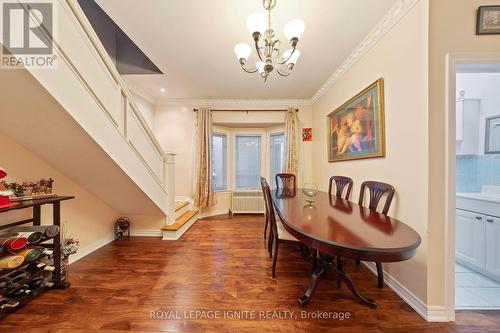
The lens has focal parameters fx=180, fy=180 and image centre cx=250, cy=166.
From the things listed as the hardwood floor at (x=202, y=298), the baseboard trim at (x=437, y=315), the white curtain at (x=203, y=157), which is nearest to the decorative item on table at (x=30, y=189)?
the hardwood floor at (x=202, y=298)

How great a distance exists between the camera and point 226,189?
439 centimetres

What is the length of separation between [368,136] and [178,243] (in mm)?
2853

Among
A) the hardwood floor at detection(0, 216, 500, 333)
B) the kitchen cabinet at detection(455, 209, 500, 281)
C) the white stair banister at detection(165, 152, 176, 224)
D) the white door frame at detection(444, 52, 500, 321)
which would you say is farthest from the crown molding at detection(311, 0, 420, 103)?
the white stair banister at detection(165, 152, 176, 224)

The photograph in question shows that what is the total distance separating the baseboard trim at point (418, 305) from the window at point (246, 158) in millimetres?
3164

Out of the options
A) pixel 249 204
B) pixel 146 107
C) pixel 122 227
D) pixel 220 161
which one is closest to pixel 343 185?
pixel 249 204

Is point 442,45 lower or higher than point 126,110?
higher

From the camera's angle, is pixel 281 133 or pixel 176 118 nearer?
pixel 176 118

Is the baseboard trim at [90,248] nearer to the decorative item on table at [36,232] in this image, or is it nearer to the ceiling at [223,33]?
the decorative item on table at [36,232]

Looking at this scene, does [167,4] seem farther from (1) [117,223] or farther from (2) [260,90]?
(1) [117,223]

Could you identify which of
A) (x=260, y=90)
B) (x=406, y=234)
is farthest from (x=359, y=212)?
(x=260, y=90)

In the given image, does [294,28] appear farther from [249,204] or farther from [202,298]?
[249,204]

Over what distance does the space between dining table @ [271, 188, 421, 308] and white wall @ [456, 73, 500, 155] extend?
2.14 metres

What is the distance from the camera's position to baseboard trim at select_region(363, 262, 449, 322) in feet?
4.35

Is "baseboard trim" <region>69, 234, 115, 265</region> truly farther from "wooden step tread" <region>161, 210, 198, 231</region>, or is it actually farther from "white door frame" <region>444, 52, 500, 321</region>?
"white door frame" <region>444, 52, 500, 321</region>
